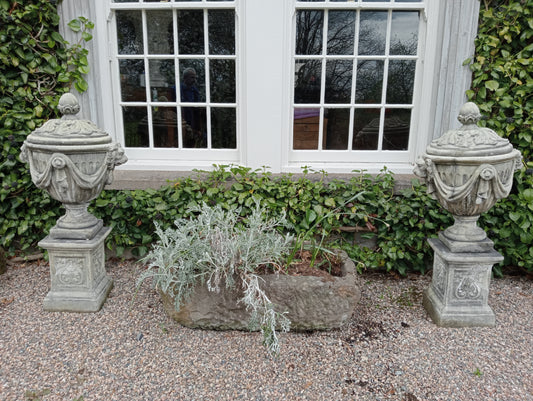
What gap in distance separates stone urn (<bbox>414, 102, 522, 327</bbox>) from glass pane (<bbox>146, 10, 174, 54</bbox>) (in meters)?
2.47

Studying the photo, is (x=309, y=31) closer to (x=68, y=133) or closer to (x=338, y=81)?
(x=338, y=81)

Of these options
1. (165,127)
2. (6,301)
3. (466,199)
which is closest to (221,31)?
(165,127)

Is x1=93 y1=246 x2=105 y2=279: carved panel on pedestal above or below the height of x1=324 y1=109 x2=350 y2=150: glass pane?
below

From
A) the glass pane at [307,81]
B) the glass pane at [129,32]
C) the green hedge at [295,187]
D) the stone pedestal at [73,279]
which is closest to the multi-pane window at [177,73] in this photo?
the glass pane at [129,32]

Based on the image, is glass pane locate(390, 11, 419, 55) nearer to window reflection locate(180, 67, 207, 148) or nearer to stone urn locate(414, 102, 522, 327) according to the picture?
stone urn locate(414, 102, 522, 327)

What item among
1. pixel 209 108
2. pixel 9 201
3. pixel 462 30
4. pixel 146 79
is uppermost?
pixel 462 30

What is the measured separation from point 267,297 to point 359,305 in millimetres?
903

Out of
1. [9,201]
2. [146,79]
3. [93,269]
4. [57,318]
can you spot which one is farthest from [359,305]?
[9,201]

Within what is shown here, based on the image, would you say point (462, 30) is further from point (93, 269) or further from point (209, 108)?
point (93, 269)

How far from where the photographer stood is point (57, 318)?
2840 millimetres

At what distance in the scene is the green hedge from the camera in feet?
10.8

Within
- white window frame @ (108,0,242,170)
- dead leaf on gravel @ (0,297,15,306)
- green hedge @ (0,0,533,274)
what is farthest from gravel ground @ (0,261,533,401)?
white window frame @ (108,0,242,170)

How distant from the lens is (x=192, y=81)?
3.68 metres

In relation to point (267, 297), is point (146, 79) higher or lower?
higher
